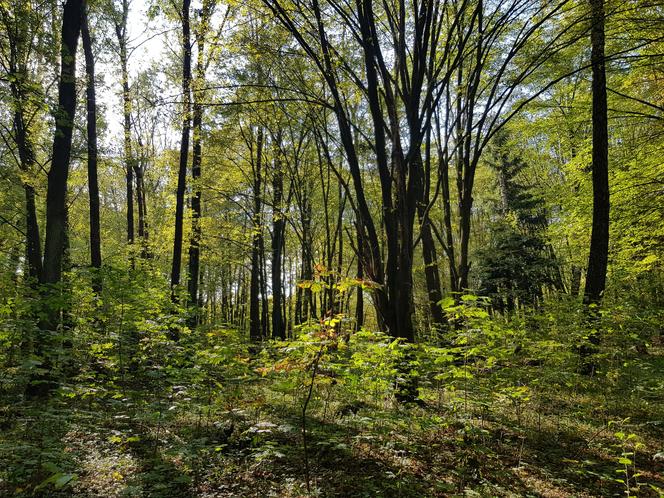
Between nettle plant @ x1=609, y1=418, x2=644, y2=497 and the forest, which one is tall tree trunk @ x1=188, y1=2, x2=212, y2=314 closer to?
the forest

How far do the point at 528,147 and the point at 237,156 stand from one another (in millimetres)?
15593

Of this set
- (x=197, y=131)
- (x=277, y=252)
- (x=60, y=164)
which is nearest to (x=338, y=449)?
(x=60, y=164)

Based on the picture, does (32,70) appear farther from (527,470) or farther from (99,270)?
(527,470)

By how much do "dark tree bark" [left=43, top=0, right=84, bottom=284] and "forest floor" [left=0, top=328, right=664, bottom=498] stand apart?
251 centimetres

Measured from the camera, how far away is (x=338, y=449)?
432 cm

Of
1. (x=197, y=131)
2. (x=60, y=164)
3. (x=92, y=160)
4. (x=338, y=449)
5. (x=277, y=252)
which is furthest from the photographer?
(x=277, y=252)

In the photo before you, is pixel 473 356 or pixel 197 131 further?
pixel 197 131

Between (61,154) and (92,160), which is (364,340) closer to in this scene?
(61,154)

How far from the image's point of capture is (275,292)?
46.4 ft

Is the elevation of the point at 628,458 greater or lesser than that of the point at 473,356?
lesser

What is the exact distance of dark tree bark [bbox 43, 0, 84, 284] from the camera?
251 inches

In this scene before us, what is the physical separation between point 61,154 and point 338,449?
7.06 metres

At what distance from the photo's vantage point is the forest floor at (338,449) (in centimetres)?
343

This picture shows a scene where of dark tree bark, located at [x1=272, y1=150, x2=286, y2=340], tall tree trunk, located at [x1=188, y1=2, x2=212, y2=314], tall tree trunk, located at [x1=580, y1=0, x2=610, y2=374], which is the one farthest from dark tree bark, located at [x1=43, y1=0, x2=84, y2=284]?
tall tree trunk, located at [x1=580, y1=0, x2=610, y2=374]
